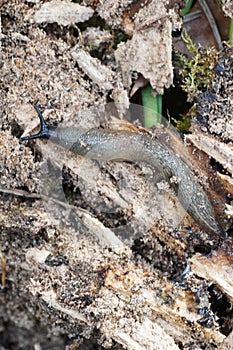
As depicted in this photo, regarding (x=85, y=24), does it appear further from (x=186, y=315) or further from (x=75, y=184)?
(x=186, y=315)

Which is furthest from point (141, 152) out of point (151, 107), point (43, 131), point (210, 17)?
point (210, 17)

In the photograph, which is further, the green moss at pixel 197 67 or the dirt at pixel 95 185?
the green moss at pixel 197 67

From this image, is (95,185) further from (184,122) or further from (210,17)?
(210,17)

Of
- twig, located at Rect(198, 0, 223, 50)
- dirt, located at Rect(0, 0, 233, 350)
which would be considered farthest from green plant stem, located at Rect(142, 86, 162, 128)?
twig, located at Rect(198, 0, 223, 50)

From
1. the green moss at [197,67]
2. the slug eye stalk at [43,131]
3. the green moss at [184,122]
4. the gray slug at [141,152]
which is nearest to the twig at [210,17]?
the green moss at [197,67]

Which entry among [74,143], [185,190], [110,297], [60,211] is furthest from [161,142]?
[110,297]

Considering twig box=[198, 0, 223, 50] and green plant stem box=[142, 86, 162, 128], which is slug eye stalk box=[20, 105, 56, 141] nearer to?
green plant stem box=[142, 86, 162, 128]

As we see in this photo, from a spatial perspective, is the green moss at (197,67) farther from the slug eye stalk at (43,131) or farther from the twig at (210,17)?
the slug eye stalk at (43,131)

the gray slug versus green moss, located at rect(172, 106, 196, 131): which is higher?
green moss, located at rect(172, 106, 196, 131)
